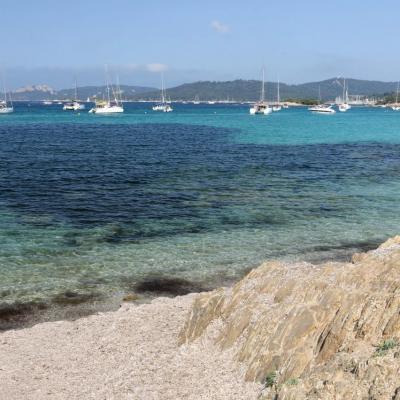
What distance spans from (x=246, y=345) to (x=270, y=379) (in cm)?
193

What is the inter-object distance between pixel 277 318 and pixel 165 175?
40739 millimetres

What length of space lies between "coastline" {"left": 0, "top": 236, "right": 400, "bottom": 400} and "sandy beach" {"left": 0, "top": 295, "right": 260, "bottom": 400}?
0.12ft

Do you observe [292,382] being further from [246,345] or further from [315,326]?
[246,345]

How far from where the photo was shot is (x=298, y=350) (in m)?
13.9

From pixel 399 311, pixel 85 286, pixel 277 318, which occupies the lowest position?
pixel 85 286

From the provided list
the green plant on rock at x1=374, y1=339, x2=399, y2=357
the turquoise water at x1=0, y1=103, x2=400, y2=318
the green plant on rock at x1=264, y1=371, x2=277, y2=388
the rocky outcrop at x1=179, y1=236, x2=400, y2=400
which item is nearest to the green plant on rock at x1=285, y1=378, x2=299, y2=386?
the rocky outcrop at x1=179, y1=236, x2=400, y2=400

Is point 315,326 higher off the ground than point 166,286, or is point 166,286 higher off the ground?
point 315,326

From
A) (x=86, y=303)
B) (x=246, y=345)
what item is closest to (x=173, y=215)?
(x=86, y=303)

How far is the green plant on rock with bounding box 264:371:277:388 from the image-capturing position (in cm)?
1358

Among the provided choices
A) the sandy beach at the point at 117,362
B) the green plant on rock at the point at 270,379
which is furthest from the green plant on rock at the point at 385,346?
the sandy beach at the point at 117,362

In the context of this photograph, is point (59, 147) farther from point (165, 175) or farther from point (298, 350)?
point (298, 350)

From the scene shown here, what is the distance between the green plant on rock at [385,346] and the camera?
38.5 ft

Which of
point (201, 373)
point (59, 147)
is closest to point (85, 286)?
point (201, 373)

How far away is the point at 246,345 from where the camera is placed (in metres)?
15.5
